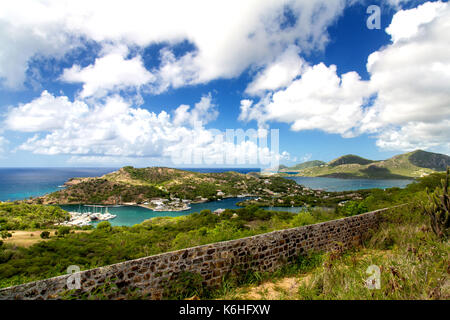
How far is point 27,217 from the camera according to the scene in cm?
4506

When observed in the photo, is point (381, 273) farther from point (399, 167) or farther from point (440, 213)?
point (399, 167)

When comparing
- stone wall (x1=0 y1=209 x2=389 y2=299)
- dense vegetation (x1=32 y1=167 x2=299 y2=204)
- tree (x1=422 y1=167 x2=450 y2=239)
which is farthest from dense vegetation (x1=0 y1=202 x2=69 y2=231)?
tree (x1=422 y1=167 x2=450 y2=239)

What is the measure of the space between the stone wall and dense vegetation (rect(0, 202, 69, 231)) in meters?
46.2

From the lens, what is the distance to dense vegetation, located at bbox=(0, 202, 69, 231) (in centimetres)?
3722

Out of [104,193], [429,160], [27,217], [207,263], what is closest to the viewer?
[207,263]

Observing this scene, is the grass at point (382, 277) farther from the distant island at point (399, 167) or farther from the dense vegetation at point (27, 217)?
the distant island at point (399, 167)

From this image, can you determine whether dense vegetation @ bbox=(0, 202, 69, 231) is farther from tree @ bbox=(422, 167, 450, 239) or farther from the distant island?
the distant island

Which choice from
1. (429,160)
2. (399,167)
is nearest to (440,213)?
(399,167)

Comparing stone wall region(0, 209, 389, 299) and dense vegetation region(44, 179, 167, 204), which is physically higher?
stone wall region(0, 209, 389, 299)

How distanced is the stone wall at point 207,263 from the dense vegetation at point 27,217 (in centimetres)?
4622

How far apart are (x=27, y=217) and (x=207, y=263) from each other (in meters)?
60.5

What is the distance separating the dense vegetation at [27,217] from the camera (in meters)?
37.2
